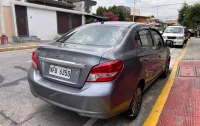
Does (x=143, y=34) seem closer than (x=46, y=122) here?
No

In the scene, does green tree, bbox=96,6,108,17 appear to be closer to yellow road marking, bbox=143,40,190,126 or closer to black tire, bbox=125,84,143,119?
yellow road marking, bbox=143,40,190,126

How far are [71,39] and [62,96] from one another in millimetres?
1278

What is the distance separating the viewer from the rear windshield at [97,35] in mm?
3131

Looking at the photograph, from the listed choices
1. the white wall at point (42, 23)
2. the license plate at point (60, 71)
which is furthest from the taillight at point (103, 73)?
the white wall at point (42, 23)

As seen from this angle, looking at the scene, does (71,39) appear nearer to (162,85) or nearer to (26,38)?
(162,85)

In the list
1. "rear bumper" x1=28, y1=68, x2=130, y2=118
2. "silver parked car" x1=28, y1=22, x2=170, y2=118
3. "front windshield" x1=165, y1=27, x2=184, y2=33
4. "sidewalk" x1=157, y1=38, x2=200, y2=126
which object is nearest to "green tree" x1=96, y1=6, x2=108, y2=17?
"front windshield" x1=165, y1=27, x2=184, y2=33

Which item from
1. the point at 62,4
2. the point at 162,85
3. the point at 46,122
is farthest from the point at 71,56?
the point at 62,4

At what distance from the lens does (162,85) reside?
5102 mm

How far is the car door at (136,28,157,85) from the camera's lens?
3326mm

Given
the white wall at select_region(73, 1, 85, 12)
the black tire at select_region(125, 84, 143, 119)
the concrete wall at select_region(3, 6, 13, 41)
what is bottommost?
the black tire at select_region(125, 84, 143, 119)

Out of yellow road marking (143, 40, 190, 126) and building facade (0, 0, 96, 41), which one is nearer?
yellow road marking (143, 40, 190, 126)

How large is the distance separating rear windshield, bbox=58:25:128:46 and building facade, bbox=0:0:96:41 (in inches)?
551

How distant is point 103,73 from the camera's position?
2.42m

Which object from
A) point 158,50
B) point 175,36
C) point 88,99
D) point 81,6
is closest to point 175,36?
point 175,36
